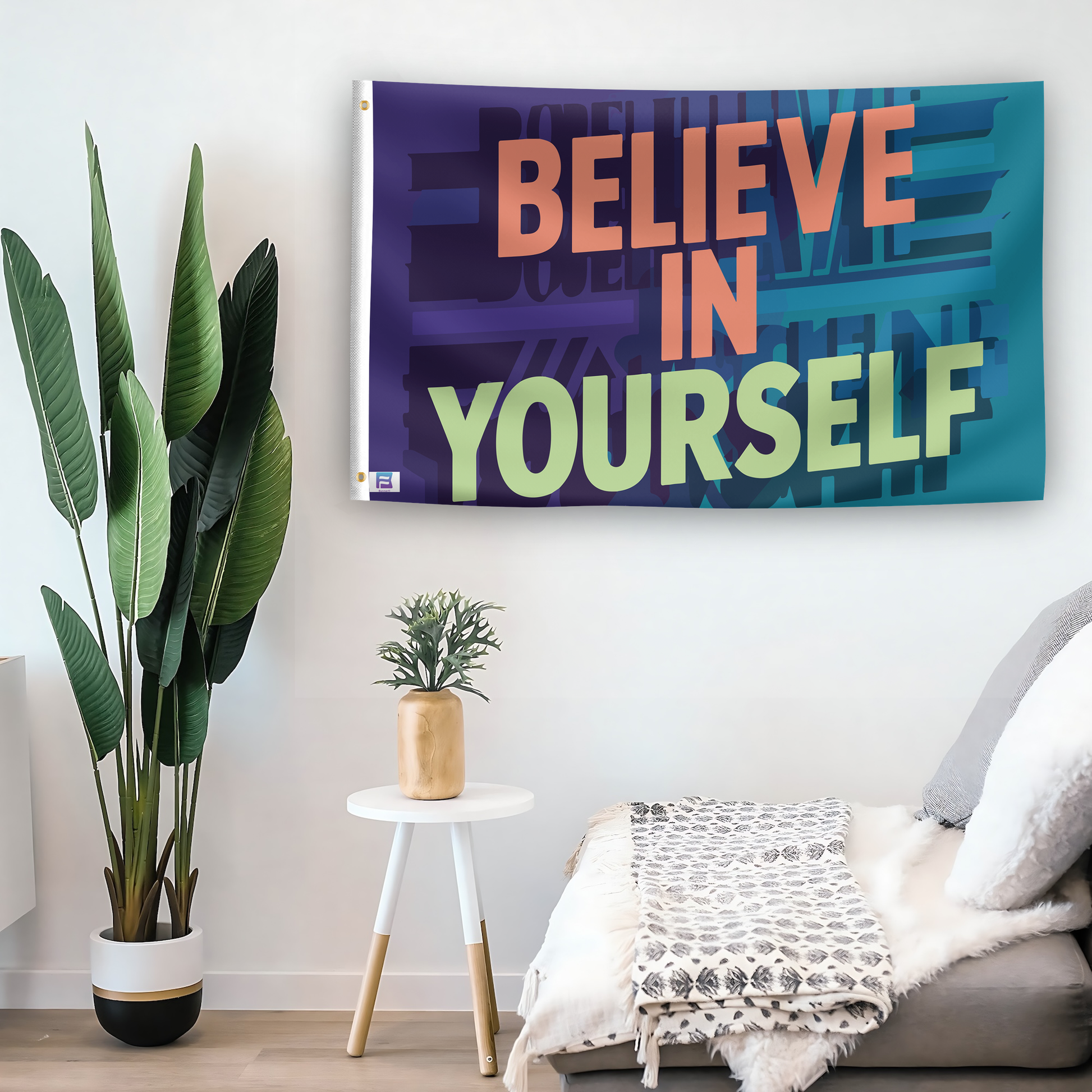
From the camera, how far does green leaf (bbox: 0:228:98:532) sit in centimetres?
193

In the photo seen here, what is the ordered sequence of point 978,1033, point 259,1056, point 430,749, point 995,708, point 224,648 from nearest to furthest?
point 978,1033 → point 995,708 → point 430,749 → point 259,1056 → point 224,648

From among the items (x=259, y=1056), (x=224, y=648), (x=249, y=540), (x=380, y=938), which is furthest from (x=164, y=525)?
(x=259, y=1056)

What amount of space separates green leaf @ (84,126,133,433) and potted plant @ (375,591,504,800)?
739 mm

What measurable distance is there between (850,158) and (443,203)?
0.87m

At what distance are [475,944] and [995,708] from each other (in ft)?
3.28

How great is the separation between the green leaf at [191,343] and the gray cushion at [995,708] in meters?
1.50

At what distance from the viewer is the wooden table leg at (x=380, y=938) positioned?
1870 millimetres

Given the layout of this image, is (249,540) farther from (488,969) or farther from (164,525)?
(488,969)

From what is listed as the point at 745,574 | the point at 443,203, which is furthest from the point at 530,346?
the point at 745,574

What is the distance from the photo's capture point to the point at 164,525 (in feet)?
6.12

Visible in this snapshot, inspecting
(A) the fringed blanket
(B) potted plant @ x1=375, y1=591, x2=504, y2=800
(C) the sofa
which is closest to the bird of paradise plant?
(B) potted plant @ x1=375, y1=591, x2=504, y2=800

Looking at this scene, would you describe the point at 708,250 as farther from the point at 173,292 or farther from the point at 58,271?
the point at 58,271

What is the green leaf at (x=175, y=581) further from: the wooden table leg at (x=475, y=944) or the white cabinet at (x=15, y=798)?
the wooden table leg at (x=475, y=944)

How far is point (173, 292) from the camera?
1979 mm
